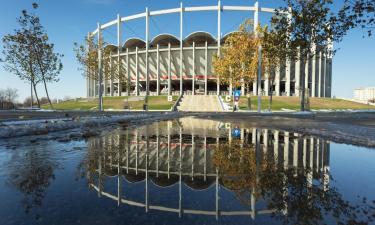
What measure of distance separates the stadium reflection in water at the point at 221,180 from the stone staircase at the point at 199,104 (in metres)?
37.1

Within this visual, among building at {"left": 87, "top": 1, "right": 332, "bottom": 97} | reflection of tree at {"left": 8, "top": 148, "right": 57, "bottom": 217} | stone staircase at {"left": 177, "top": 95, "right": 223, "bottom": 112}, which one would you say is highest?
building at {"left": 87, "top": 1, "right": 332, "bottom": 97}

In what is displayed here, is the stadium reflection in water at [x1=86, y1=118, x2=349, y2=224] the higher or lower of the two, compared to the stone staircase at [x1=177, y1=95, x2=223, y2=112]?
lower

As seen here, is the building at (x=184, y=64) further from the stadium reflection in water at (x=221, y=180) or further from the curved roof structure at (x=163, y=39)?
the stadium reflection in water at (x=221, y=180)

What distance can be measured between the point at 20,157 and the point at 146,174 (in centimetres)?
368

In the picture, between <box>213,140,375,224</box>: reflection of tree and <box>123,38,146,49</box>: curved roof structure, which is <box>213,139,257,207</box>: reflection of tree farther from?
<box>123,38,146,49</box>: curved roof structure

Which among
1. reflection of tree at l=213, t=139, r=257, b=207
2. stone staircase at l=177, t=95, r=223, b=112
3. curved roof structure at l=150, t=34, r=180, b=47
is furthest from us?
curved roof structure at l=150, t=34, r=180, b=47

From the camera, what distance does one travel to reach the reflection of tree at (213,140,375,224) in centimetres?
318

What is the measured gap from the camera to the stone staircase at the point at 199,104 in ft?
148

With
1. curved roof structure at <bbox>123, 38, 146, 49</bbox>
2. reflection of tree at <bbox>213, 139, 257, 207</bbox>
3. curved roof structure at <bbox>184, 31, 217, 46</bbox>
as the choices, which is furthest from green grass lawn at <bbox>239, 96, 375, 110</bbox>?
reflection of tree at <bbox>213, 139, 257, 207</bbox>

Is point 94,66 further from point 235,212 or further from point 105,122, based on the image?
point 235,212

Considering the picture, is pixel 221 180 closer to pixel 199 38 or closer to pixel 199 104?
pixel 199 104

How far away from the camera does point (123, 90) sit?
8575cm

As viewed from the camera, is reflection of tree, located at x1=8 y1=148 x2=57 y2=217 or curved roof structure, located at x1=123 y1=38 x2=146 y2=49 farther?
curved roof structure, located at x1=123 y1=38 x2=146 y2=49

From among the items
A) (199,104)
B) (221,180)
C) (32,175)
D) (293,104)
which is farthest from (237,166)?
(293,104)
